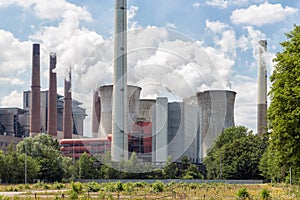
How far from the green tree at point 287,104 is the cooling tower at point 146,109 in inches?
2645

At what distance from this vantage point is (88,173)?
7200 cm

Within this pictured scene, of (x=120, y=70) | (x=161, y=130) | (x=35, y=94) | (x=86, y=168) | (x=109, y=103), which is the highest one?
(x=120, y=70)

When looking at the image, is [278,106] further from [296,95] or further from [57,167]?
[57,167]

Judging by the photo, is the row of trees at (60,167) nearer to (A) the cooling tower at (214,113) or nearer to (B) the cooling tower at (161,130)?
(A) the cooling tower at (214,113)

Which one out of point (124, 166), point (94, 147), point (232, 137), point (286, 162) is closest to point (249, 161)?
point (232, 137)

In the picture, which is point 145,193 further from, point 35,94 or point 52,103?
point 52,103

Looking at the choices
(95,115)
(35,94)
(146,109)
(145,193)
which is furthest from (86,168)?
(145,193)

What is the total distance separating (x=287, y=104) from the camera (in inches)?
1059

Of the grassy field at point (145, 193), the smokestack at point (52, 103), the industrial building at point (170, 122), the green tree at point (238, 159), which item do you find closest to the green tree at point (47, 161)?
the grassy field at point (145, 193)

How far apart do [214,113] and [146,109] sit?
15262 millimetres

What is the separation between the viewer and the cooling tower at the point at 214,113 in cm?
8669

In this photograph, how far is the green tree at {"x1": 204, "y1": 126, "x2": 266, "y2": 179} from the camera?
7588cm

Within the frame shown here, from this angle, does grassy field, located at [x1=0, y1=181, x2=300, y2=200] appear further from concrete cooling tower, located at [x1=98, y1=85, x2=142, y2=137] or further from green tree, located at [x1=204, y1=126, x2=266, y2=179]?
concrete cooling tower, located at [x1=98, y1=85, x2=142, y2=137]

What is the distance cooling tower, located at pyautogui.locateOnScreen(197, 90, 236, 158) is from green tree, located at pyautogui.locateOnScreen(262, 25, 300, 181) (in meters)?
55.9
